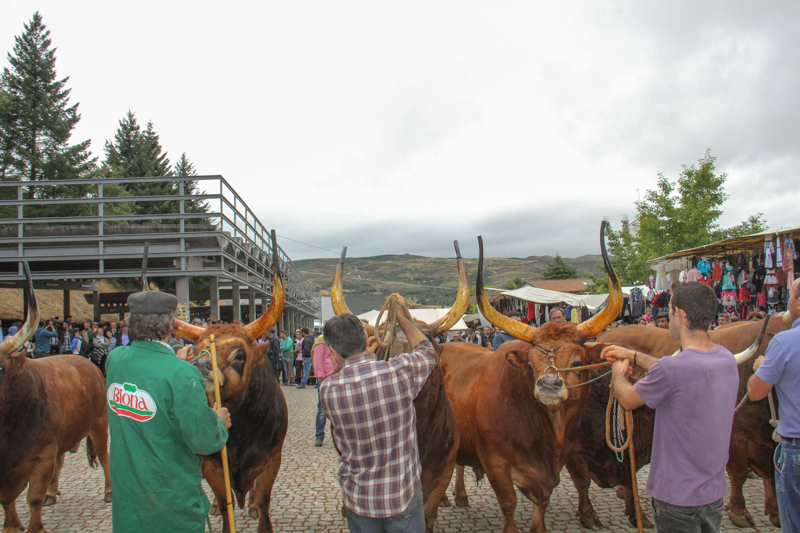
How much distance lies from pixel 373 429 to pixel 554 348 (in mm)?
1884

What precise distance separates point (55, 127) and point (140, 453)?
3433 cm

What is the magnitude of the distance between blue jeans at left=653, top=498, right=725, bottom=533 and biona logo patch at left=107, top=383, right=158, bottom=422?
2.60 meters

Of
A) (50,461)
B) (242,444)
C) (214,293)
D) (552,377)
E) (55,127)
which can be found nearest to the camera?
(552,377)

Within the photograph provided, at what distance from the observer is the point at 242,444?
4418 mm

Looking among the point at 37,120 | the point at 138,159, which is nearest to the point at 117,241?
the point at 37,120

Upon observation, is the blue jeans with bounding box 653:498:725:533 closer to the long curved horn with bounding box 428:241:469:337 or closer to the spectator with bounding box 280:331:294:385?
the long curved horn with bounding box 428:241:469:337

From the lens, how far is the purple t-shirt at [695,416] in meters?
2.54

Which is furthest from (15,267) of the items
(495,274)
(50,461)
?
(495,274)

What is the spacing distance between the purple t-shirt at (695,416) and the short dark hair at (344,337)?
1.46m

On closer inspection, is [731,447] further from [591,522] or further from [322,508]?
[322,508]

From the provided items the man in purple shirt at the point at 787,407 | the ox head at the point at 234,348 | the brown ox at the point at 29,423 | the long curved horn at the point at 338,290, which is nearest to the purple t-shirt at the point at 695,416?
the man in purple shirt at the point at 787,407

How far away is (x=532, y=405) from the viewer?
4.23 m

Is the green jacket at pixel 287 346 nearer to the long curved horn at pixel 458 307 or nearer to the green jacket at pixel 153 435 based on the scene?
the long curved horn at pixel 458 307

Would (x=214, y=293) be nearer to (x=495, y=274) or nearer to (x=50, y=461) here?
(x=50, y=461)
